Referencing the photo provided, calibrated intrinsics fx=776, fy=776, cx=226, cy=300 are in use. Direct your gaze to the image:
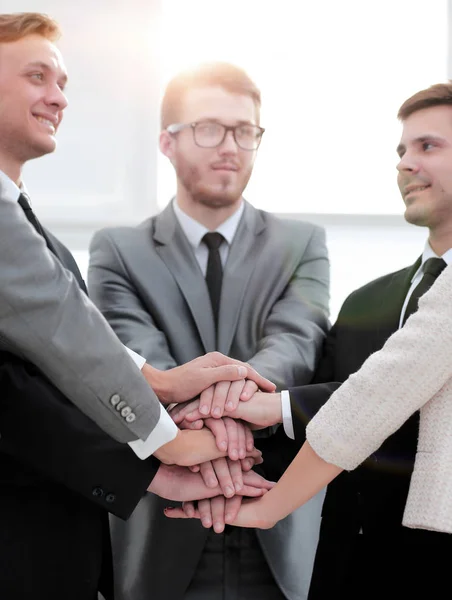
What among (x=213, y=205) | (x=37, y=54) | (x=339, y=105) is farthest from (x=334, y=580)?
(x=339, y=105)

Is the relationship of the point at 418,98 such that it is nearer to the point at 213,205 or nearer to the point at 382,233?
the point at 213,205

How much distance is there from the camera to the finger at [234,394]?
2.07 m

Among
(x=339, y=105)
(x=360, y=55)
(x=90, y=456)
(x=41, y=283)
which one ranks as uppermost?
(x=360, y=55)

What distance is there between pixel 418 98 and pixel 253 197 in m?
1.30

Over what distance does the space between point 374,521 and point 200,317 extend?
30.7 inches

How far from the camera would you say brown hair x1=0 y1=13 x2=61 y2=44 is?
227 centimetres

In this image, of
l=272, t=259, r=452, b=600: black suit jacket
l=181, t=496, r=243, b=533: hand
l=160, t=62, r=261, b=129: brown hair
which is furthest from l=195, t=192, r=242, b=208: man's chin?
l=181, t=496, r=243, b=533: hand

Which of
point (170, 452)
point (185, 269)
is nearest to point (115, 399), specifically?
point (170, 452)

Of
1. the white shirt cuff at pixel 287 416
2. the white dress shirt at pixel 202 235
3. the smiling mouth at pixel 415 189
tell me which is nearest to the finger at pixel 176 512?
the white shirt cuff at pixel 287 416

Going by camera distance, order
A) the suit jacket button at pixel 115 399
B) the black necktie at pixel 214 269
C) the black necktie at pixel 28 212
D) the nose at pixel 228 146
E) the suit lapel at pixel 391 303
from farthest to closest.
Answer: the nose at pixel 228 146 < the black necktie at pixel 214 269 < the suit lapel at pixel 391 303 < the black necktie at pixel 28 212 < the suit jacket button at pixel 115 399

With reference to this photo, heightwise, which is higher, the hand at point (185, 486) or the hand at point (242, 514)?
the hand at point (185, 486)

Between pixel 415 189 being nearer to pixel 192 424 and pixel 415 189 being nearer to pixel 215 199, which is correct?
pixel 215 199

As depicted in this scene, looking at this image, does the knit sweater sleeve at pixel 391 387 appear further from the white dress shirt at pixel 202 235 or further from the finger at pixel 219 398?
the white dress shirt at pixel 202 235

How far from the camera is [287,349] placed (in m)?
2.21
